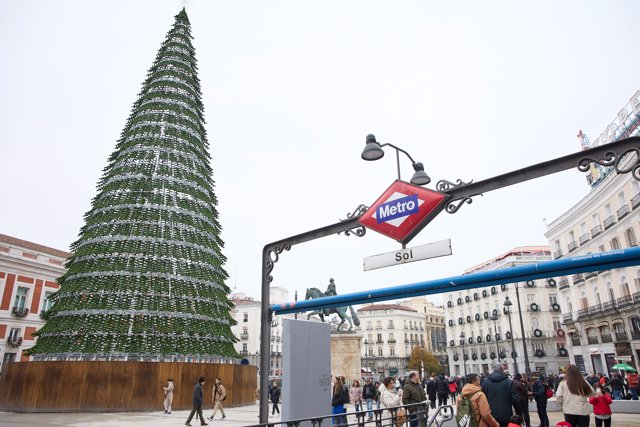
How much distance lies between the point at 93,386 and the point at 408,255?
14.3 metres

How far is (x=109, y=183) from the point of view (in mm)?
19781

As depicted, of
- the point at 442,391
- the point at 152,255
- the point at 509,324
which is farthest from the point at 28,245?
the point at 509,324

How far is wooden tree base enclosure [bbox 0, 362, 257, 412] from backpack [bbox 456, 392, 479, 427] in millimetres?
13435

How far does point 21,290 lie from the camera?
36125 mm

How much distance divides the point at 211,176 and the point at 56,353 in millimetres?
10377

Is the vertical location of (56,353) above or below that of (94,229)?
below

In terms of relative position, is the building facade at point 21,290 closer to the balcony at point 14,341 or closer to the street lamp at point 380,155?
the balcony at point 14,341

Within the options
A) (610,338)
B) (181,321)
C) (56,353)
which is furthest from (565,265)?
(610,338)

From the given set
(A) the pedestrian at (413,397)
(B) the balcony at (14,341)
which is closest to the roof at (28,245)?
(B) the balcony at (14,341)

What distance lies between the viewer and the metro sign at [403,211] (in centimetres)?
639

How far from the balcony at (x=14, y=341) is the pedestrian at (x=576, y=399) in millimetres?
40146

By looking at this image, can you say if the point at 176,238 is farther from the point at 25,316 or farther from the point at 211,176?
the point at 25,316

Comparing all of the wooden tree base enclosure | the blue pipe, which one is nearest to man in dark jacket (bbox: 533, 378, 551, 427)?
the blue pipe

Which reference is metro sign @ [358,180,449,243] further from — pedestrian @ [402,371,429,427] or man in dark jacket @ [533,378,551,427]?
man in dark jacket @ [533,378,551,427]
